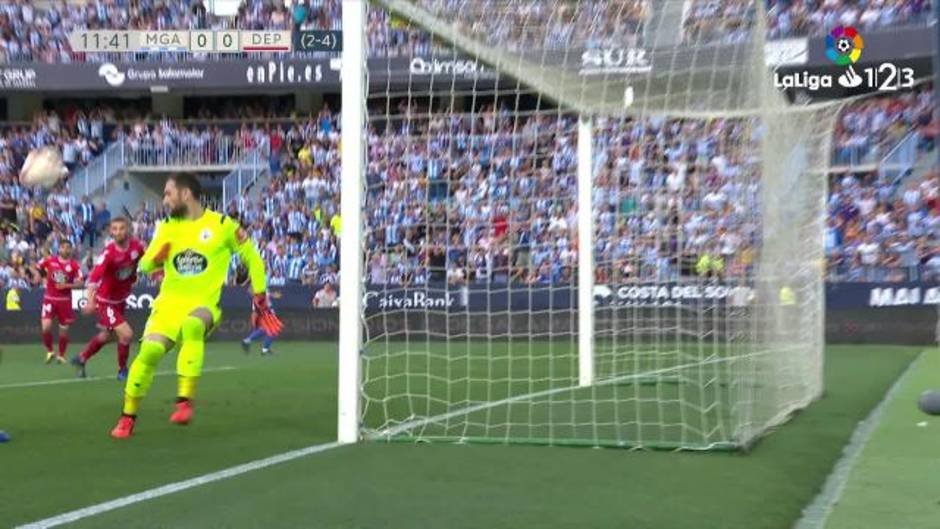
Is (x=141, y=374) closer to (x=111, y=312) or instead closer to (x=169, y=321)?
(x=169, y=321)

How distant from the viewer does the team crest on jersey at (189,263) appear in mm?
10250

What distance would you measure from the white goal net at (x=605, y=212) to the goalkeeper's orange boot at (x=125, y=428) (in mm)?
1693

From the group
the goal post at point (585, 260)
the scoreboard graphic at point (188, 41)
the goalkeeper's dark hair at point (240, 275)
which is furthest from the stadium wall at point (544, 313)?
the scoreboard graphic at point (188, 41)

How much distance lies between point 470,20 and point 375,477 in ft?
12.7

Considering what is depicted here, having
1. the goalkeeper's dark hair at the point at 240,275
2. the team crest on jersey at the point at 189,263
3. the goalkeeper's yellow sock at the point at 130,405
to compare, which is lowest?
the goalkeeper's yellow sock at the point at 130,405

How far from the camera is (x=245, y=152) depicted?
37219mm

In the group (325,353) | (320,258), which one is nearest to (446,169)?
(325,353)

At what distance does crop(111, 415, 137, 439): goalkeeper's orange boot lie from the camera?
966cm

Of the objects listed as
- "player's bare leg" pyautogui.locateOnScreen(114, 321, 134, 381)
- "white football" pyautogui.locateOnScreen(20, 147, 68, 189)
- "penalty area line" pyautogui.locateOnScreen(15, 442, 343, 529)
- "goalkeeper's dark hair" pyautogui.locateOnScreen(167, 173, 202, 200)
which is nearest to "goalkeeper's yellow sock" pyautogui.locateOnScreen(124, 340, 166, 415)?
"goalkeeper's dark hair" pyautogui.locateOnScreen(167, 173, 202, 200)

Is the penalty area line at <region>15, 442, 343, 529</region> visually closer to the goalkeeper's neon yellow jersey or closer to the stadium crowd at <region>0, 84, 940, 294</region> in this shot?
the goalkeeper's neon yellow jersey

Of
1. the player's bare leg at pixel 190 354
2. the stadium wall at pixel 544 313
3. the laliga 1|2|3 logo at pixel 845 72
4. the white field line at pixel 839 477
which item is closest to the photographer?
the white field line at pixel 839 477

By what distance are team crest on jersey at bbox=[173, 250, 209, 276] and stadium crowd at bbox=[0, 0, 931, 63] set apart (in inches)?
88.1

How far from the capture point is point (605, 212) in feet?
44.4

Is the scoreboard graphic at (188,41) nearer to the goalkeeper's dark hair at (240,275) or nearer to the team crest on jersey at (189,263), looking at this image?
the goalkeeper's dark hair at (240,275)
